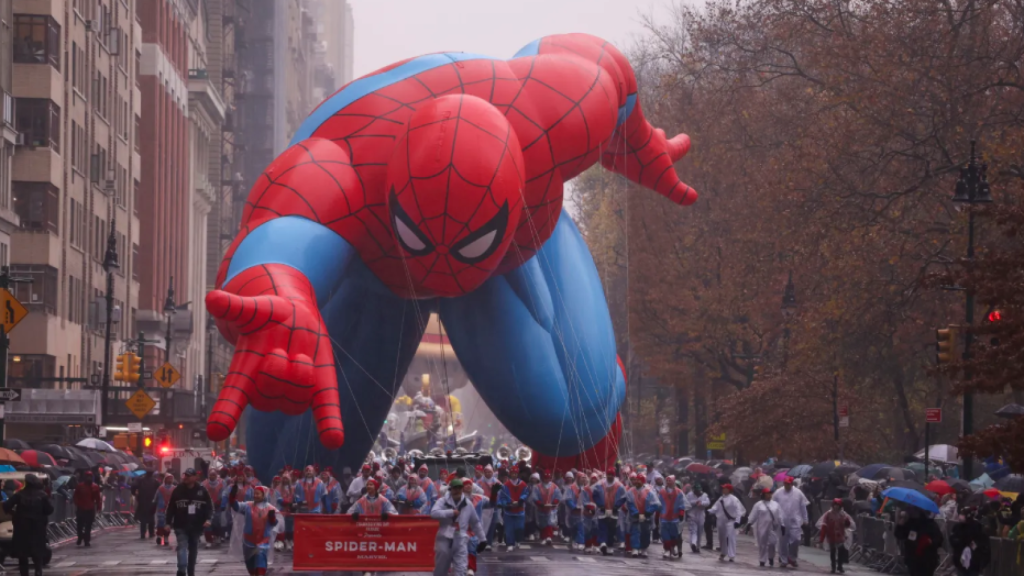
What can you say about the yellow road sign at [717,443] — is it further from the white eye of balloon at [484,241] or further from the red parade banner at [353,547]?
the red parade banner at [353,547]

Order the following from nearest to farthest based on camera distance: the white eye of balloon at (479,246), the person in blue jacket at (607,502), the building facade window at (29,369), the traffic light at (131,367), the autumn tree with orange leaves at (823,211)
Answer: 1. the white eye of balloon at (479,246)
2. the person in blue jacket at (607,502)
3. the autumn tree with orange leaves at (823,211)
4. the traffic light at (131,367)
5. the building facade window at (29,369)

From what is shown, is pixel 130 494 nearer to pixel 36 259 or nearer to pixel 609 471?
pixel 36 259

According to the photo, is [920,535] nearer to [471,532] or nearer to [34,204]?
[471,532]

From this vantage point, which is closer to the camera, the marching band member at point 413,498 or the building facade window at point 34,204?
the marching band member at point 413,498

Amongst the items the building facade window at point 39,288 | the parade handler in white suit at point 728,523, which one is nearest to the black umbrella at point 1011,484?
the parade handler in white suit at point 728,523

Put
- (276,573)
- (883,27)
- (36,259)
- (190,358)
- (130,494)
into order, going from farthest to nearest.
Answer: (190,358), (36,259), (130,494), (883,27), (276,573)

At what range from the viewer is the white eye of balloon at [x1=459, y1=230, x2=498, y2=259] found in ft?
72.4

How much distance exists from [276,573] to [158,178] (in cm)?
5356

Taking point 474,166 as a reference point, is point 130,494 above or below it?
below

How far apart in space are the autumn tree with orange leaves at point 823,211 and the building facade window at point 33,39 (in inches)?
719

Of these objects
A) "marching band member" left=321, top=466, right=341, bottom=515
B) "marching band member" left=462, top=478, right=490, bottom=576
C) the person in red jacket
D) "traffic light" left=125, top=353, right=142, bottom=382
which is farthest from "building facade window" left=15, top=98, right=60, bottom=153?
"marching band member" left=462, top=478, right=490, bottom=576

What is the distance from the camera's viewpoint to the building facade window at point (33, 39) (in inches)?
1998

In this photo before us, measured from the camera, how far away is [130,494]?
135 feet

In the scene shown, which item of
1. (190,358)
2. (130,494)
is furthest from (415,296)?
(190,358)
